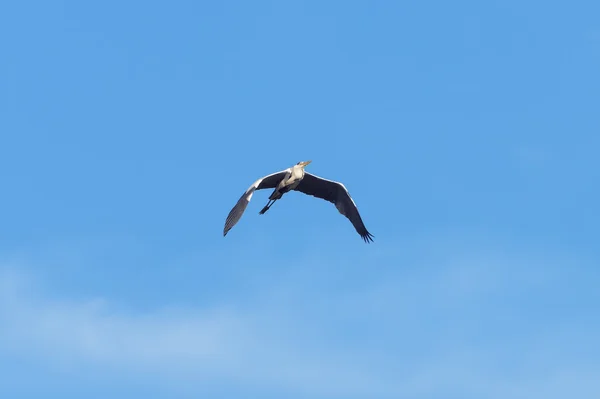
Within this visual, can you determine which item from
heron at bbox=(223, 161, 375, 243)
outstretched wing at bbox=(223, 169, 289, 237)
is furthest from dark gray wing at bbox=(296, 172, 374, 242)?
outstretched wing at bbox=(223, 169, 289, 237)

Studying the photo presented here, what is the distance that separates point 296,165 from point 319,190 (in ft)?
6.81

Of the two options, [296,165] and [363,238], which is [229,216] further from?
[363,238]

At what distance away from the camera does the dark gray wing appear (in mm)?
44388

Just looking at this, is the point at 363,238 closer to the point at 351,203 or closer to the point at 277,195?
the point at 351,203

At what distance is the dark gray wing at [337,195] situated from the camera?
44388mm

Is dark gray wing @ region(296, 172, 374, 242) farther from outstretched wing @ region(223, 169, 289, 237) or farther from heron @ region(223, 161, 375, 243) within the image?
outstretched wing @ region(223, 169, 289, 237)

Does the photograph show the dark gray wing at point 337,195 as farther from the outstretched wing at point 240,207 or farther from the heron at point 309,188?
→ the outstretched wing at point 240,207

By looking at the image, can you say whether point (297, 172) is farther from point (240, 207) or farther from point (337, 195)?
Answer: point (240, 207)

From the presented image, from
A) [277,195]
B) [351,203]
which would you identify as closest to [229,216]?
[277,195]

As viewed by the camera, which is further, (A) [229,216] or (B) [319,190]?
(B) [319,190]

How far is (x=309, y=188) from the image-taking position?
44.8 metres

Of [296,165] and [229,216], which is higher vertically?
[296,165]

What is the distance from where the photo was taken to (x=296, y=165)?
43281mm

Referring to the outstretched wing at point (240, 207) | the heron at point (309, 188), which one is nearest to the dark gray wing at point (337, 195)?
the heron at point (309, 188)
